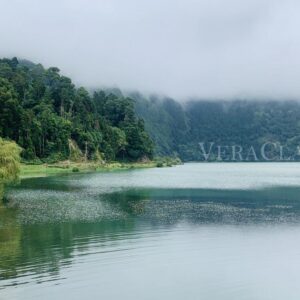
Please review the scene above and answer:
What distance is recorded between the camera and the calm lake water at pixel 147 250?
27.3 metres

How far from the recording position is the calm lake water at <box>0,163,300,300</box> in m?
27.3

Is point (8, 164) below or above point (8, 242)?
above

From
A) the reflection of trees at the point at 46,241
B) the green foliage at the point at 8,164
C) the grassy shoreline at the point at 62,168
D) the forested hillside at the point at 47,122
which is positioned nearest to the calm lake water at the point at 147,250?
the reflection of trees at the point at 46,241

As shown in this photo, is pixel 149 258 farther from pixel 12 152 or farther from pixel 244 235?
pixel 12 152

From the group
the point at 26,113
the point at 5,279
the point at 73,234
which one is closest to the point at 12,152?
the point at 73,234

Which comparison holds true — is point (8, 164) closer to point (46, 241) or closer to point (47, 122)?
point (46, 241)

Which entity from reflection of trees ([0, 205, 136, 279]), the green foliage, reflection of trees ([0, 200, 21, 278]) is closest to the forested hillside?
the green foliage

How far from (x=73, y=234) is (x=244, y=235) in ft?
47.9

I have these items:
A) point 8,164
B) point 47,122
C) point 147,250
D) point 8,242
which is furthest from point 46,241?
point 47,122

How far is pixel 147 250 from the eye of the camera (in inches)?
1435

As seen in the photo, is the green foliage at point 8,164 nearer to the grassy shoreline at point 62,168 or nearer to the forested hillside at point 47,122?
the grassy shoreline at point 62,168

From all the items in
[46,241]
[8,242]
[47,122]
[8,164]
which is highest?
[47,122]

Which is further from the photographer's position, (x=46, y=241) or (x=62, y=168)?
(x=62, y=168)

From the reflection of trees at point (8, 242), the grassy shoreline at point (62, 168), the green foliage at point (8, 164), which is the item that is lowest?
the grassy shoreline at point (62, 168)
